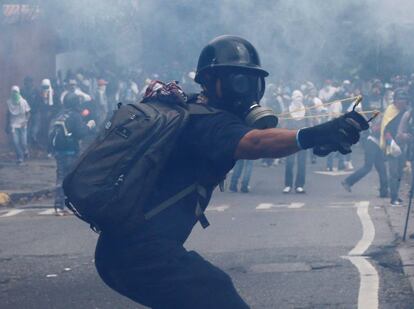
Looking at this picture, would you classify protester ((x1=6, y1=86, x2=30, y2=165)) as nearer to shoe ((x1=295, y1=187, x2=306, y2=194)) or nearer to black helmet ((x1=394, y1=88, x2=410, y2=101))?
shoe ((x1=295, y1=187, x2=306, y2=194))

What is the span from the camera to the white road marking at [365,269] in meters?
6.80

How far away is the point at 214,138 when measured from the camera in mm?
3883

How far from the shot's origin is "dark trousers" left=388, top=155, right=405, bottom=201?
1321 cm

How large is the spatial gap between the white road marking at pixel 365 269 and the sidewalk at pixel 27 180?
5567 millimetres

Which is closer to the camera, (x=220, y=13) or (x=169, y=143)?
(x=169, y=143)

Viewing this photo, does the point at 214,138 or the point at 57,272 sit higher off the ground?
the point at 214,138

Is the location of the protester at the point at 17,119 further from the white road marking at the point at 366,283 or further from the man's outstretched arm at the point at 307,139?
the man's outstretched arm at the point at 307,139

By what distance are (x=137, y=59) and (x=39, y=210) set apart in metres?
9.04

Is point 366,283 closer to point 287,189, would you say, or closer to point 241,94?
point 241,94

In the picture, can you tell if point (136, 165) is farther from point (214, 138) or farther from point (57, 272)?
point (57, 272)

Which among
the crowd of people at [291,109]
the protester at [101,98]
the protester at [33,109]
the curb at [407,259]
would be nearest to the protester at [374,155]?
the crowd of people at [291,109]

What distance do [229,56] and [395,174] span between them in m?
9.51

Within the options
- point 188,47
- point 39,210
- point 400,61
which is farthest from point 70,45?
point 400,61

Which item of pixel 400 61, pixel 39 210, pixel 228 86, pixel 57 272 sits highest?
pixel 228 86
